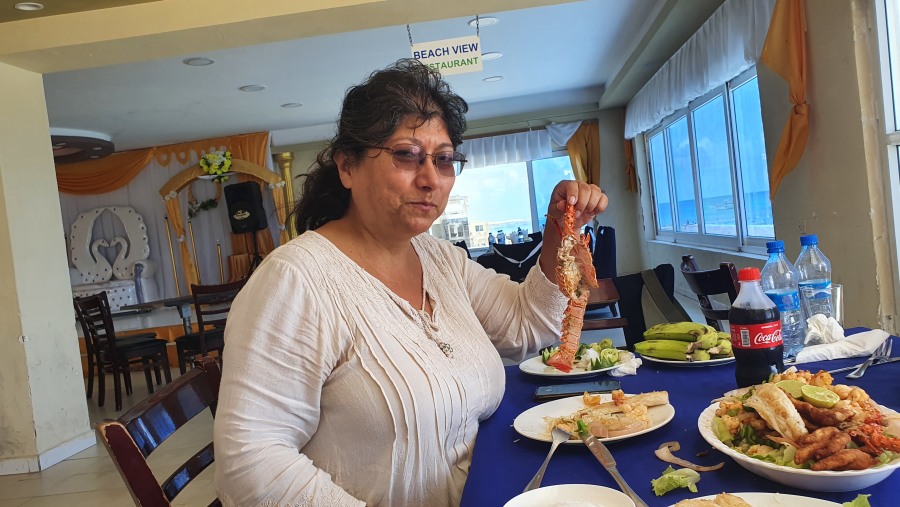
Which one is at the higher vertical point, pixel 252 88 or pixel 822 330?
pixel 252 88

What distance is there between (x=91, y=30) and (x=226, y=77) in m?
2.55

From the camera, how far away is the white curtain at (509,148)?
10317 mm

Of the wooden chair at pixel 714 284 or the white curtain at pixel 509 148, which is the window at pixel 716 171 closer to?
the white curtain at pixel 509 148

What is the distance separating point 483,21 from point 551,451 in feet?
16.7

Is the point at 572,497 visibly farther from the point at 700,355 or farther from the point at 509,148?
the point at 509,148

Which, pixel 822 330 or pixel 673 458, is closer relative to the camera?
pixel 673 458

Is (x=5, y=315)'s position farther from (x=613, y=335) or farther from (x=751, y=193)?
(x=751, y=193)

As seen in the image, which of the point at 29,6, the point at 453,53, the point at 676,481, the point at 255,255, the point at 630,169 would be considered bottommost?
the point at 676,481

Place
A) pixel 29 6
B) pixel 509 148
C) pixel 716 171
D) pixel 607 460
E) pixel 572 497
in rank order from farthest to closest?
pixel 509 148 < pixel 716 171 < pixel 29 6 < pixel 607 460 < pixel 572 497

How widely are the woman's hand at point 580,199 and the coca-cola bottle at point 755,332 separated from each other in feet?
1.14

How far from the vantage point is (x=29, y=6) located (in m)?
3.94

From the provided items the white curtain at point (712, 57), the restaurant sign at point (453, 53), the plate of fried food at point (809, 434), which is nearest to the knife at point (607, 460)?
the plate of fried food at point (809, 434)

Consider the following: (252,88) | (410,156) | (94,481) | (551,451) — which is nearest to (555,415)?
(551,451)

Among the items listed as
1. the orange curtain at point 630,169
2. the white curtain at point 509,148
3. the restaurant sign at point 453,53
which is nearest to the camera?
the restaurant sign at point 453,53
